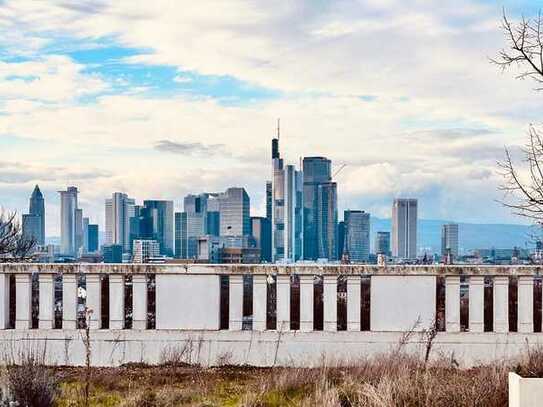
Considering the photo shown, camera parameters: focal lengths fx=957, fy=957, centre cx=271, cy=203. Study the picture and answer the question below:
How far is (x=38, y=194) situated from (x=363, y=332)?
78994 mm

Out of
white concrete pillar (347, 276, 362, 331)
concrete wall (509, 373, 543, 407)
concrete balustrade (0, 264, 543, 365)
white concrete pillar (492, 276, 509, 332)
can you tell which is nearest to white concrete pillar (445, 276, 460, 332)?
concrete balustrade (0, 264, 543, 365)

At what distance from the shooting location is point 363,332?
53.8ft

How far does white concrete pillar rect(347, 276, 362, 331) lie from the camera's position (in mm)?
16172

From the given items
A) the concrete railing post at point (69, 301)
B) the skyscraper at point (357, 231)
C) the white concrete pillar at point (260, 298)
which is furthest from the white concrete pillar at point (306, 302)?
the skyscraper at point (357, 231)

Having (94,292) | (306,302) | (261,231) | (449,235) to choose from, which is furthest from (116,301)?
(261,231)

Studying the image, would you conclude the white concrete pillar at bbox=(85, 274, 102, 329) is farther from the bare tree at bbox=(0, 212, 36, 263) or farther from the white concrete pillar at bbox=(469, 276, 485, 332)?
the bare tree at bbox=(0, 212, 36, 263)

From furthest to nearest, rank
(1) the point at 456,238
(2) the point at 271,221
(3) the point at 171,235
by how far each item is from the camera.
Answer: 1. (2) the point at 271,221
2. (3) the point at 171,235
3. (1) the point at 456,238

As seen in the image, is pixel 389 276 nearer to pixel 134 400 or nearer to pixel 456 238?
pixel 134 400

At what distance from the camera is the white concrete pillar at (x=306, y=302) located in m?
16.2

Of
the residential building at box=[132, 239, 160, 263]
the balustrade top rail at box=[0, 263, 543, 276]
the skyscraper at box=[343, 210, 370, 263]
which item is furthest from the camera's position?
the skyscraper at box=[343, 210, 370, 263]

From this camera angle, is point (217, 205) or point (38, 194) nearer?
point (38, 194)

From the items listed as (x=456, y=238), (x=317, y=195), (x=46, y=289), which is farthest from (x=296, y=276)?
(x=317, y=195)

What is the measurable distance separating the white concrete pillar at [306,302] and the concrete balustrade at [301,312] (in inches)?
0.7

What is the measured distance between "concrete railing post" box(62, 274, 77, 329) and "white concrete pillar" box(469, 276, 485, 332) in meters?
6.84
